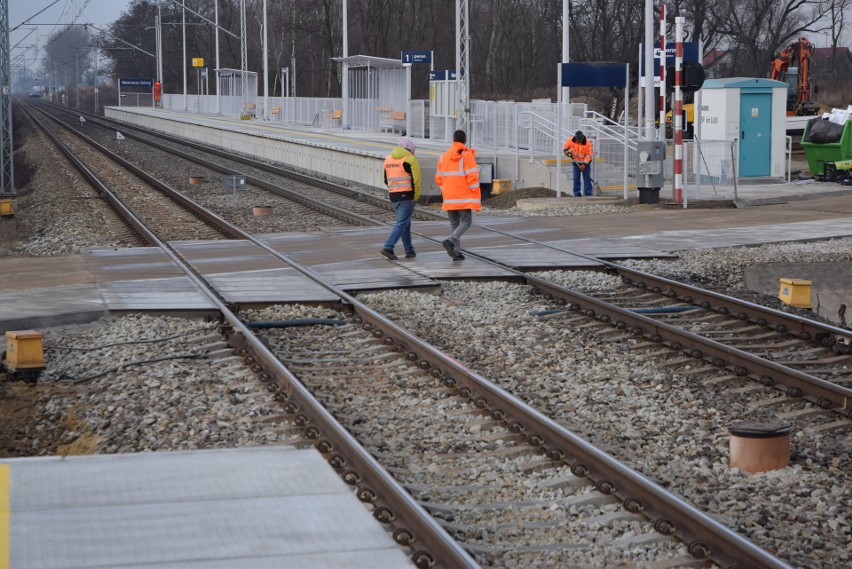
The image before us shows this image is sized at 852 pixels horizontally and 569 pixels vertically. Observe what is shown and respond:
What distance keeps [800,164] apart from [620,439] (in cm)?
3046

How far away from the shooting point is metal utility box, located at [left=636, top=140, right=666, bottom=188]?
23.4 meters

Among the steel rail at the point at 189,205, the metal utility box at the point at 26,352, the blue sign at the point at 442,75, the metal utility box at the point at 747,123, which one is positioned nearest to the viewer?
the metal utility box at the point at 26,352

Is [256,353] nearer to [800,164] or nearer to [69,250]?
[69,250]

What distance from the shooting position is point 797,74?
2029 inches

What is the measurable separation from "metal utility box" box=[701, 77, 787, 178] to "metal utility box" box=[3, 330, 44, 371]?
64.7 feet

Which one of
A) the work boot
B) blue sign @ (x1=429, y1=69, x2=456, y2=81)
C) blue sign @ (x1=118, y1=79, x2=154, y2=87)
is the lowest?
the work boot

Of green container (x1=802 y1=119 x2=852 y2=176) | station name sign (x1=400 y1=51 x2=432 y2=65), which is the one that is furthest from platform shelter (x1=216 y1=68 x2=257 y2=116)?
green container (x1=802 y1=119 x2=852 y2=176)

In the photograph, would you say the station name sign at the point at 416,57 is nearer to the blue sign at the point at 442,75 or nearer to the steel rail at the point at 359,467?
the blue sign at the point at 442,75

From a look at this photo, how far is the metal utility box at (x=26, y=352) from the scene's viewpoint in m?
10.3

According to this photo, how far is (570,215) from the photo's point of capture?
73.1 ft

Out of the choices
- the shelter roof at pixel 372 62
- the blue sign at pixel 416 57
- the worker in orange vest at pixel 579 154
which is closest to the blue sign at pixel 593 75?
the worker in orange vest at pixel 579 154

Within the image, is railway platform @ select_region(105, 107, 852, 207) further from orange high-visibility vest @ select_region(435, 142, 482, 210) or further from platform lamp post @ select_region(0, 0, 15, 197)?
orange high-visibility vest @ select_region(435, 142, 482, 210)

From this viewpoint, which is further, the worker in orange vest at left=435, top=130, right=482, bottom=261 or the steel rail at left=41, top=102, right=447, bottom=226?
the steel rail at left=41, top=102, right=447, bottom=226

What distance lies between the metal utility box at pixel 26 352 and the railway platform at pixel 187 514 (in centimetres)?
313
